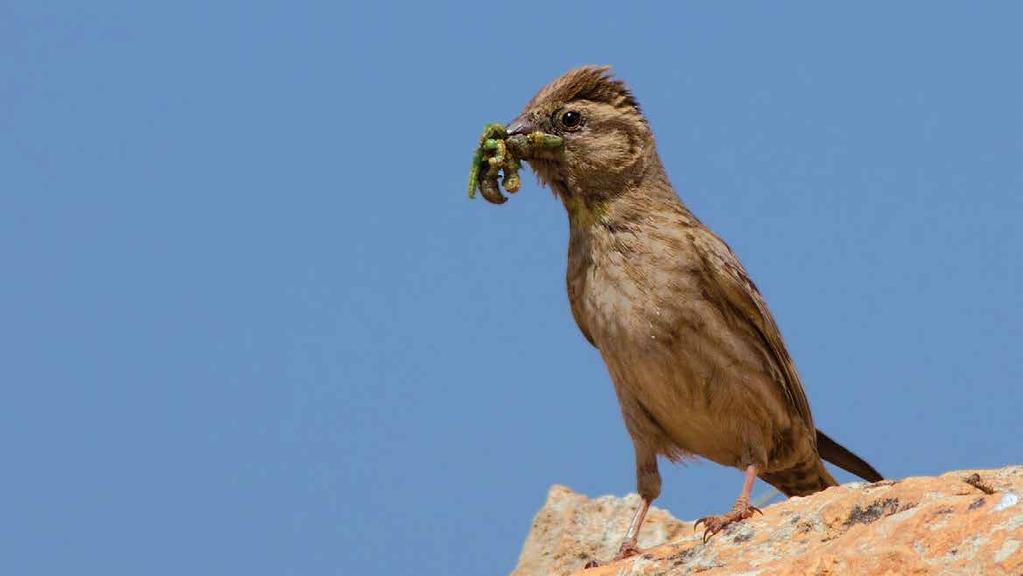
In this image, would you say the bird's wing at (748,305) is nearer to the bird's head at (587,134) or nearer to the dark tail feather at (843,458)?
the dark tail feather at (843,458)

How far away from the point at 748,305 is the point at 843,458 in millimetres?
1156

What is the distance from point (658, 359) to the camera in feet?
22.6

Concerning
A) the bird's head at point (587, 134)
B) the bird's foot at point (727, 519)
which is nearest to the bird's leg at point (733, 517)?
the bird's foot at point (727, 519)

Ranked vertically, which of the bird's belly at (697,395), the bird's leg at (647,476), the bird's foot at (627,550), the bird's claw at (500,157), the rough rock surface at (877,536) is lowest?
the bird's foot at (627,550)

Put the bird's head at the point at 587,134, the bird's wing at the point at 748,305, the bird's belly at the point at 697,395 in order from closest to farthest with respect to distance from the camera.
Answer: the bird's belly at the point at 697,395 → the bird's wing at the point at 748,305 → the bird's head at the point at 587,134

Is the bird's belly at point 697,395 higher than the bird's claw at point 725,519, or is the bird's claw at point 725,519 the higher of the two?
the bird's belly at point 697,395

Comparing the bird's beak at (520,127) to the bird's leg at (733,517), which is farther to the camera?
the bird's beak at (520,127)

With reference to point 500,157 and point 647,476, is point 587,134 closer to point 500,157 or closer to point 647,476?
point 500,157

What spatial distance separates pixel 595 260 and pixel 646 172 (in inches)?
23.7

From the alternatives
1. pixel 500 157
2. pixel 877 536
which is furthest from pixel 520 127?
pixel 877 536

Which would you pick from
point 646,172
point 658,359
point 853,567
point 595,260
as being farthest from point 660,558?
point 646,172

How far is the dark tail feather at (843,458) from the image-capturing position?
7.64m

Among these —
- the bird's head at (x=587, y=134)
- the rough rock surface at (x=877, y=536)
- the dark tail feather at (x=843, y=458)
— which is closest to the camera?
the rough rock surface at (x=877, y=536)

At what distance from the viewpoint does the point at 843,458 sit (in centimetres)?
769
